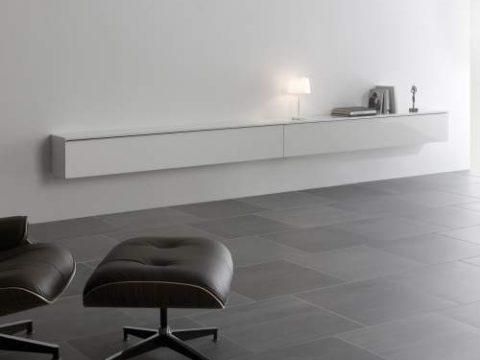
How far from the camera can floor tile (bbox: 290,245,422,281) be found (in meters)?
5.41

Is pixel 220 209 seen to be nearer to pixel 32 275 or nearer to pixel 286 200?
pixel 286 200

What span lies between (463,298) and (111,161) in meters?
3.02

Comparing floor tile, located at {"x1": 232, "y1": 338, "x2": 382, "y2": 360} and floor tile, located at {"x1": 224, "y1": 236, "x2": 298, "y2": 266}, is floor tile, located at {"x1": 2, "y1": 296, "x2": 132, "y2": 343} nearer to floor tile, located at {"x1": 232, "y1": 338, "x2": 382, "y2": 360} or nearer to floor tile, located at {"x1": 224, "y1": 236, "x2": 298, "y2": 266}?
floor tile, located at {"x1": 232, "y1": 338, "x2": 382, "y2": 360}

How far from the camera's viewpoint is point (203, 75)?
748 centimetres

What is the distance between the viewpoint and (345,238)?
6301mm

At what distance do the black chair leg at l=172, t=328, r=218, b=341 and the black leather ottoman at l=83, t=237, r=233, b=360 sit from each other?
4cm

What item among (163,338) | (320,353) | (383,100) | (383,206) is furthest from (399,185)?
(163,338)

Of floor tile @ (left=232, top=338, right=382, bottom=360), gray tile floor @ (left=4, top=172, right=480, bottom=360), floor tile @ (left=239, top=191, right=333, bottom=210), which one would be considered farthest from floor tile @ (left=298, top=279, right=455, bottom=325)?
floor tile @ (left=239, top=191, right=333, bottom=210)

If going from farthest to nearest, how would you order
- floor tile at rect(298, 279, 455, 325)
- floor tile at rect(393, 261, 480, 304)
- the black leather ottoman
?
floor tile at rect(393, 261, 480, 304) → floor tile at rect(298, 279, 455, 325) → the black leather ottoman

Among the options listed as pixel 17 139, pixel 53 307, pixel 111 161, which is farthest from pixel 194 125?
pixel 53 307

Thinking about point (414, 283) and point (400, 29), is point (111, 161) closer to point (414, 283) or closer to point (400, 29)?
point (414, 283)

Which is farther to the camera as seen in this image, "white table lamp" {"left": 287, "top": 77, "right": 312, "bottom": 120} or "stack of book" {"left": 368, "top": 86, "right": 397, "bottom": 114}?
"stack of book" {"left": 368, "top": 86, "right": 397, "bottom": 114}

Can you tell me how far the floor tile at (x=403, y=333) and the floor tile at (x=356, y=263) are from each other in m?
0.83

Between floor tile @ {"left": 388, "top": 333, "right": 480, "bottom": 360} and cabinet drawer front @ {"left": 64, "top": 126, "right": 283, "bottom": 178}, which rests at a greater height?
cabinet drawer front @ {"left": 64, "top": 126, "right": 283, "bottom": 178}
